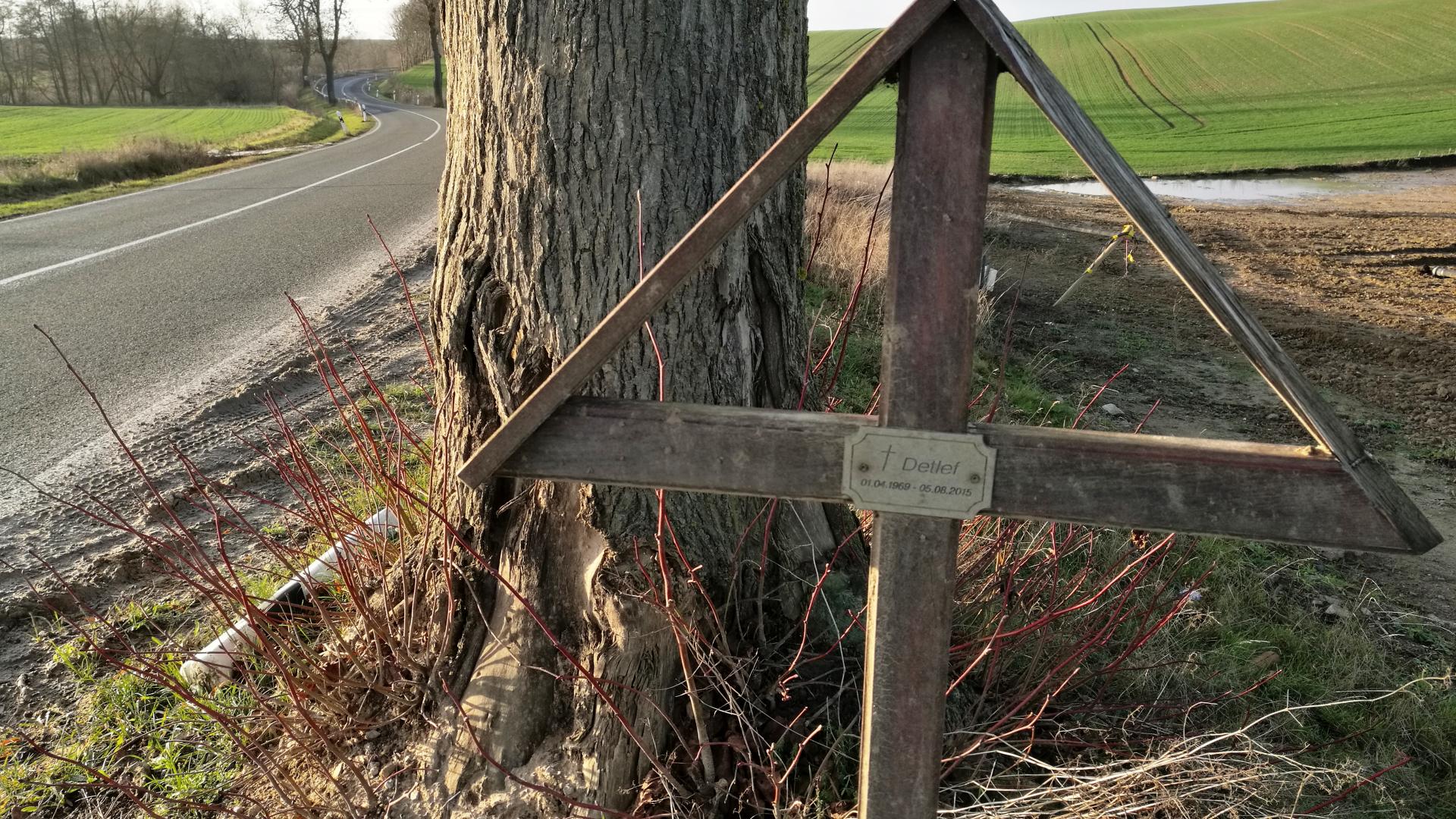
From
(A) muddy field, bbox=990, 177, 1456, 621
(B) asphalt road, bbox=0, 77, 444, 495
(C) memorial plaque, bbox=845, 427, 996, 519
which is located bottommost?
(A) muddy field, bbox=990, 177, 1456, 621

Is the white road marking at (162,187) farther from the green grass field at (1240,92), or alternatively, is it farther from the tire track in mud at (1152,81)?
the tire track in mud at (1152,81)

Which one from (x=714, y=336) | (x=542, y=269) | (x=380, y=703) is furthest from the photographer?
(x=380, y=703)

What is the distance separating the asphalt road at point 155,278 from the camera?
482 centimetres

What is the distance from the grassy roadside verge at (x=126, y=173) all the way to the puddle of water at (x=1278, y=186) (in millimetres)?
16880

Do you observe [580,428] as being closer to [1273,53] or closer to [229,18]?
[1273,53]

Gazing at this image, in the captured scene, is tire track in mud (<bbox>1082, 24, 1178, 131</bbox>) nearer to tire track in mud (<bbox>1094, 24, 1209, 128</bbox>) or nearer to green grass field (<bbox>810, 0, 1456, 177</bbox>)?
green grass field (<bbox>810, 0, 1456, 177</bbox>)

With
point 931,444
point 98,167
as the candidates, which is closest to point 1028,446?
point 931,444

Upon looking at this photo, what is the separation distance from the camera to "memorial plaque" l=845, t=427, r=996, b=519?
126 cm

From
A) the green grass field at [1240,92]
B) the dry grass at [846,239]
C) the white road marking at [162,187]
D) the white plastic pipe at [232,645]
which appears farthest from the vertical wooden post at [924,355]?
the green grass field at [1240,92]

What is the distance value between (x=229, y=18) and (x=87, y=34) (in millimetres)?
7355

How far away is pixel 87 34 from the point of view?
1863 inches

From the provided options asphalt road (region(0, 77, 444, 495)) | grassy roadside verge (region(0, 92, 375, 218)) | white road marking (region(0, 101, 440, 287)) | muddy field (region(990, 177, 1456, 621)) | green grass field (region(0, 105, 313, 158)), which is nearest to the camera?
asphalt road (region(0, 77, 444, 495))

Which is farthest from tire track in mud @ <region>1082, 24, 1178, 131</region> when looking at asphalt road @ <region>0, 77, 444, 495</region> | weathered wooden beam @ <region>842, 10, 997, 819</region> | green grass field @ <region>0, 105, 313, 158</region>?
weathered wooden beam @ <region>842, 10, 997, 819</region>

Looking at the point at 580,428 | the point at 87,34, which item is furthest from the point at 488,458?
the point at 87,34
